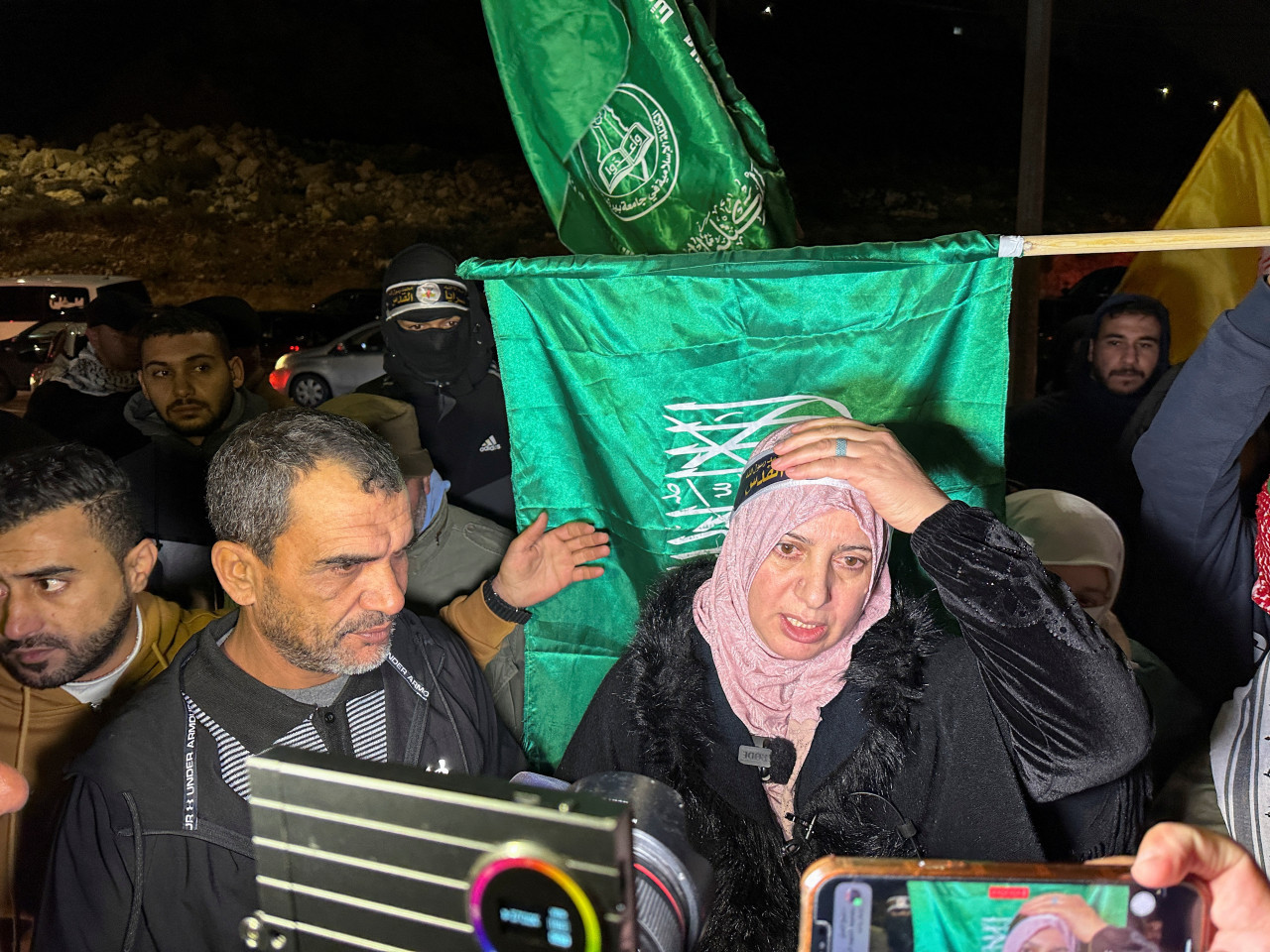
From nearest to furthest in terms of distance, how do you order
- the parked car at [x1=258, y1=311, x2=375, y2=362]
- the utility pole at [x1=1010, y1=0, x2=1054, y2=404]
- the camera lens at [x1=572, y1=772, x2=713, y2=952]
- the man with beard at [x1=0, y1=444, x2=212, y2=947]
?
the camera lens at [x1=572, y1=772, x2=713, y2=952] < the man with beard at [x1=0, y1=444, x2=212, y2=947] < the utility pole at [x1=1010, y1=0, x2=1054, y2=404] < the parked car at [x1=258, y1=311, x2=375, y2=362]

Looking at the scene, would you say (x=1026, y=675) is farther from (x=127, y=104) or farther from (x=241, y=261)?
(x=127, y=104)

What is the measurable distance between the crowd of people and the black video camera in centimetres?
46

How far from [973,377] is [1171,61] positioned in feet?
164

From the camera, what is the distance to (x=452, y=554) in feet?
10.0

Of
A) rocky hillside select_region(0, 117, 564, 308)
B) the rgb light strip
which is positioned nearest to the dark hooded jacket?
the rgb light strip

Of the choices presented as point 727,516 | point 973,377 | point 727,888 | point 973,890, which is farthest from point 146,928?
point 973,377

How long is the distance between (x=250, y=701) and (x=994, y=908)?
1.31 metres

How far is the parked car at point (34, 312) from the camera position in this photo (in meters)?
13.6

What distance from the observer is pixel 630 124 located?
2.96m

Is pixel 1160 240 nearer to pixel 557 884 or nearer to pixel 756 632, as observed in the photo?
pixel 756 632

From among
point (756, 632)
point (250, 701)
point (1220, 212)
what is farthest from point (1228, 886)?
point (1220, 212)

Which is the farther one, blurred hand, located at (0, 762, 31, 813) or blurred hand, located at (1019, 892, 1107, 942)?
blurred hand, located at (0, 762, 31, 813)

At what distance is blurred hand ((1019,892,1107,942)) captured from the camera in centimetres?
92

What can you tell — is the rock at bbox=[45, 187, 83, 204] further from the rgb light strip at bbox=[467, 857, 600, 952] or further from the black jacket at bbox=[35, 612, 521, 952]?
the rgb light strip at bbox=[467, 857, 600, 952]
